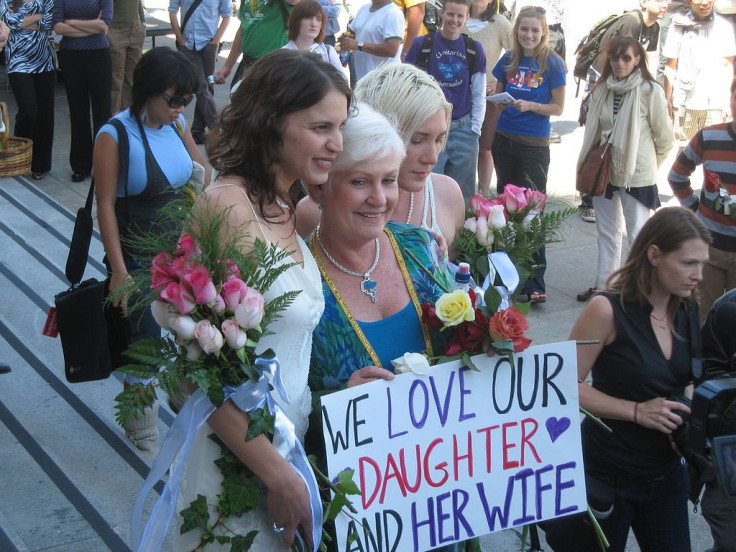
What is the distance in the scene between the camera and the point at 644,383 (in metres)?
3.21

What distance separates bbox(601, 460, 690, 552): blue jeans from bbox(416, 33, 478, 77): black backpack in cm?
429

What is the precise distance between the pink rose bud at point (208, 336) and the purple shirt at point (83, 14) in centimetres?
667

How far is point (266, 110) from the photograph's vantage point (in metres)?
2.38

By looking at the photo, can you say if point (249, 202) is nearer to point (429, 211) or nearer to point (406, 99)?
point (406, 99)

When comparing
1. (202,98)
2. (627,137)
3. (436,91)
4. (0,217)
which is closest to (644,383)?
(436,91)

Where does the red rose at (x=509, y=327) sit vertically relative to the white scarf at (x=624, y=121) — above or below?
above

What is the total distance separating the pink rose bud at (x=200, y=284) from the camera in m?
2.08

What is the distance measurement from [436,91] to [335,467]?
131 cm

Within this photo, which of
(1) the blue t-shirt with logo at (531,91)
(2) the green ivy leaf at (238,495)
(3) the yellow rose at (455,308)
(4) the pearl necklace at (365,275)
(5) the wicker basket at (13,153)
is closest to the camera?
(2) the green ivy leaf at (238,495)

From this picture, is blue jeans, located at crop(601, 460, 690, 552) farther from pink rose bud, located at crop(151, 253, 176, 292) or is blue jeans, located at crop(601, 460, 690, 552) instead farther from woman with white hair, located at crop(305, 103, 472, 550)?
pink rose bud, located at crop(151, 253, 176, 292)

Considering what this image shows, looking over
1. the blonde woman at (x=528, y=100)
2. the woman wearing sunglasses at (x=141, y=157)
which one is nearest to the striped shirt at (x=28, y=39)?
the blonde woman at (x=528, y=100)

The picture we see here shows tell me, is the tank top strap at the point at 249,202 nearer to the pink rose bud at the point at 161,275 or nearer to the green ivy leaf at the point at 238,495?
the pink rose bud at the point at 161,275

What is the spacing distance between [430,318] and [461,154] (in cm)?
434

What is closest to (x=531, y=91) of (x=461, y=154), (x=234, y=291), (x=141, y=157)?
(x=461, y=154)
